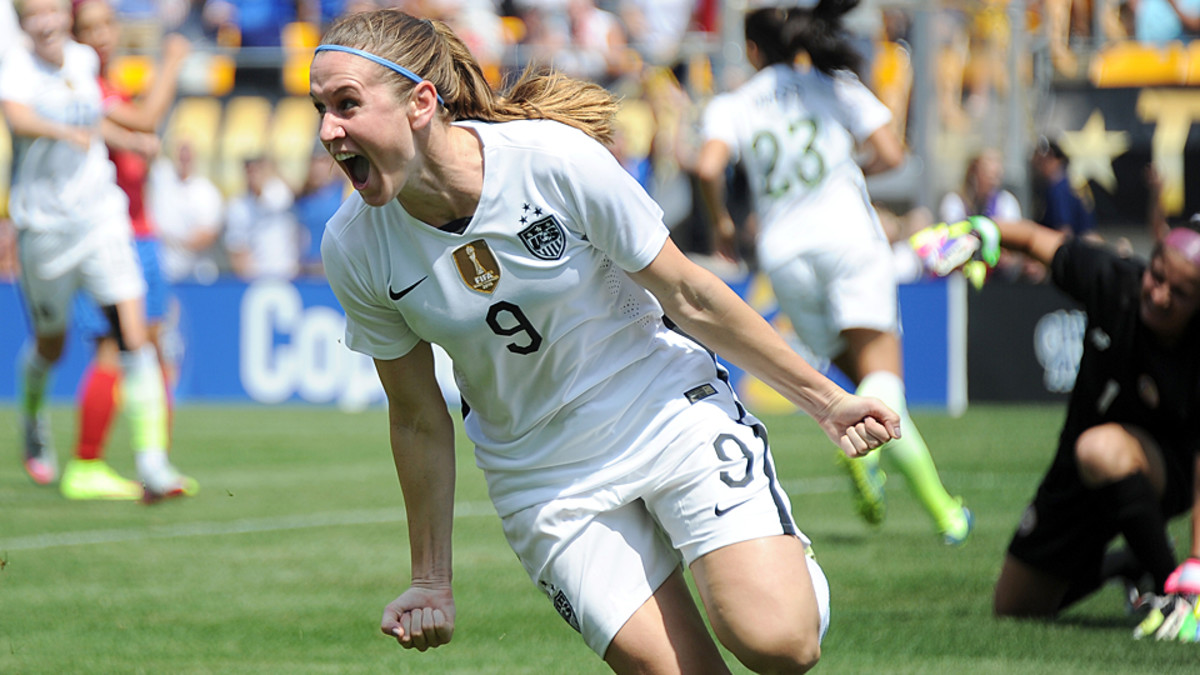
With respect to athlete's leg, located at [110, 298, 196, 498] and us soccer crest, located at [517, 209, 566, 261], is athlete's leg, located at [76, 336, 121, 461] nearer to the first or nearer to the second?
athlete's leg, located at [110, 298, 196, 498]

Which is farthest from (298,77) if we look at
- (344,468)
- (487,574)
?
(487,574)

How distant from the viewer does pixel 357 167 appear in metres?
3.23

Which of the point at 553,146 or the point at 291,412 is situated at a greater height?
the point at 553,146

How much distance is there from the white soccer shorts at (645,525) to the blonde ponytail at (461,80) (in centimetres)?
75

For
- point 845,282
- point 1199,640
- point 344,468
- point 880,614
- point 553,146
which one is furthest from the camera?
point 344,468

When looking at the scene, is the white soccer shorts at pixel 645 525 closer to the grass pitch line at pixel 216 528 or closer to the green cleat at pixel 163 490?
the grass pitch line at pixel 216 528

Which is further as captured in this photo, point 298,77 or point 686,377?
point 298,77

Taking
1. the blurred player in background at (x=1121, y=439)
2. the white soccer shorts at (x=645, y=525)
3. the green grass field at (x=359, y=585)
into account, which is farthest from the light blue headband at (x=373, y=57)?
the blurred player in background at (x=1121, y=439)

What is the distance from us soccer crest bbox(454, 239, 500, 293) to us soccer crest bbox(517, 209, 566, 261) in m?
0.08

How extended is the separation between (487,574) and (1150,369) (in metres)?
2.68

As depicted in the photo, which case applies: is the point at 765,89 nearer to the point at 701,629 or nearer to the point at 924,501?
the point at 924,501

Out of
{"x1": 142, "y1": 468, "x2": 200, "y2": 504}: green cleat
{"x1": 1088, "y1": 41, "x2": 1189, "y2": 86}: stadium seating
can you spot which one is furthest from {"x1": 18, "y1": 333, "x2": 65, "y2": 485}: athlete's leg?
{"x1": 1088, "y1": 41, "x2": 1189, "y2": 86}: stadium seating

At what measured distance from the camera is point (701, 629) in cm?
357

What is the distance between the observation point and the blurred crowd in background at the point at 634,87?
15.0m
